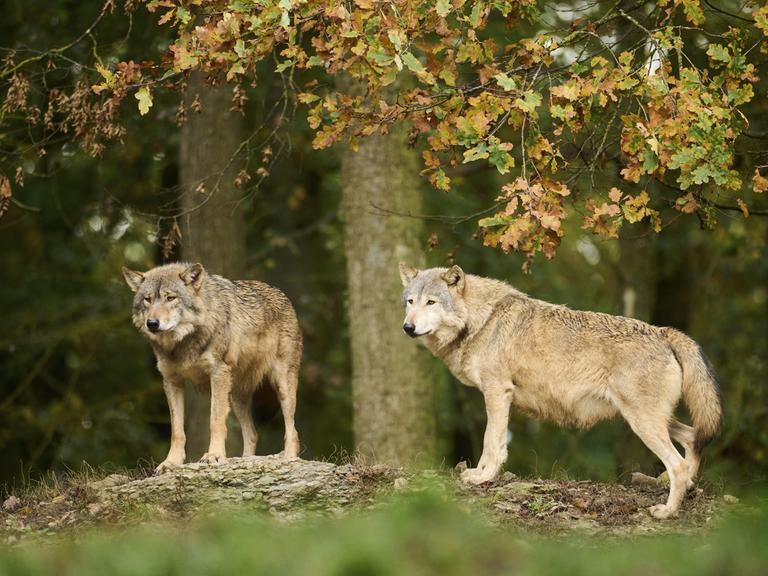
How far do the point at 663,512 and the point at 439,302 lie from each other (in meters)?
2.86

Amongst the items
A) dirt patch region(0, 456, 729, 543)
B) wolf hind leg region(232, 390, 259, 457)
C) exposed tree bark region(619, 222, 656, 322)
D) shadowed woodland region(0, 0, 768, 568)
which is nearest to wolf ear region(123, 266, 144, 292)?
shadowed woodland region(0, 0, 768, 568)

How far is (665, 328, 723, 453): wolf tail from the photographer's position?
1049cm

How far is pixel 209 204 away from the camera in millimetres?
15375

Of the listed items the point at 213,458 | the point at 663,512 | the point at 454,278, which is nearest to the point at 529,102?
the point at 454,278

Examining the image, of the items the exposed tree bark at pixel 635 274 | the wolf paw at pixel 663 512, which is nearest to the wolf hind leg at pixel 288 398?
the wolf paw at pixel 663 512

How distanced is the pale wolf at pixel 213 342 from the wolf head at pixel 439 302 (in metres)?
1.52

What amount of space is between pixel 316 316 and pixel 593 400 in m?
11.6

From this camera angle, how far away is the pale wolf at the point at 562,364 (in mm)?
10469

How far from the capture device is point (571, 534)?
934 cm

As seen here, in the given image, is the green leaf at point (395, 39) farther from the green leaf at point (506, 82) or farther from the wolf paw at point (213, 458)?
the wolf paw at point (213, 458)

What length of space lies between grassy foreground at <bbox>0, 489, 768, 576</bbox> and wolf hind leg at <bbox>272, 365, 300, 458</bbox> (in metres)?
4.84

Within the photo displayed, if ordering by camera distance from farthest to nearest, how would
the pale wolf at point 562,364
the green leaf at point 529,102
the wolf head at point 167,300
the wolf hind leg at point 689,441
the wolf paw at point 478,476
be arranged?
1. the wolf head at point 167,300
2. the wolf paw at point 478,476
3. the wolf hind leg at point 689,441
4. the pale wolf at point 562,364
5. the green leaf at point 529,102

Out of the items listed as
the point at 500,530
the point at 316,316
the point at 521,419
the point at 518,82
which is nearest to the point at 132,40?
the point at 316,316

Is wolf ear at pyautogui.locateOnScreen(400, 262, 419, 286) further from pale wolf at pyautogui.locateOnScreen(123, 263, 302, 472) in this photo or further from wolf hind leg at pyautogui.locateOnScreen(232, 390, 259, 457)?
wolf hind leg at pyautogui.locateOnScreen(232, 390, 259, 457)
